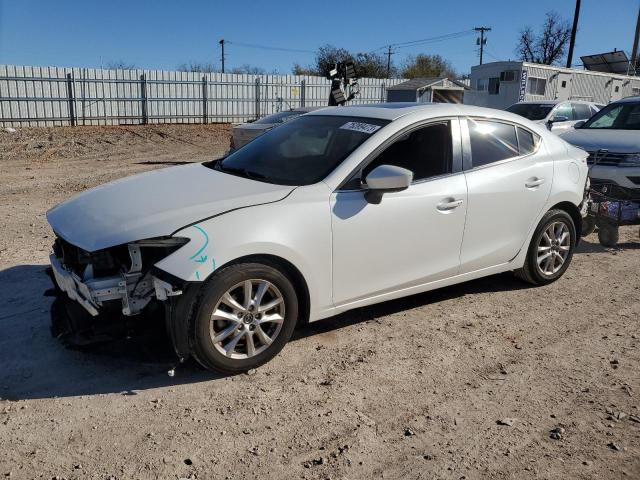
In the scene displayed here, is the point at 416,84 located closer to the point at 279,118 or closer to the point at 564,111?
the point at 564,111

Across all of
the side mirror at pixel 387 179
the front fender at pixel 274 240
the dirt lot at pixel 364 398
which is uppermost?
the side mirror at pixel 387 179

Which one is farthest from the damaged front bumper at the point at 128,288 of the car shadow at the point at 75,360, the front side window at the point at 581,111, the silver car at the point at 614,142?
the front side window at the point at 581,111

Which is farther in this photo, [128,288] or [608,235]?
[608,235]

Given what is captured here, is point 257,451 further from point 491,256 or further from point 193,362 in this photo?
point 491,256

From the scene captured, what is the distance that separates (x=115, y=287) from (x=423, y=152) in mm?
2439

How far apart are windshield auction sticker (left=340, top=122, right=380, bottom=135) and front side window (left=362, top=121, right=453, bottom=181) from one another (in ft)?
0.64

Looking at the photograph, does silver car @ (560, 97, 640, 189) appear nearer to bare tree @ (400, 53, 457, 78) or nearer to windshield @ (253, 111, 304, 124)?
windshield @ (253, 111, 304, 124)

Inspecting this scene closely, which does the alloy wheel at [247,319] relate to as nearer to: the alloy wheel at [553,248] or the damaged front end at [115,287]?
the damaged front end at [115,287]

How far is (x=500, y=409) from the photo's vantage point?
336cm

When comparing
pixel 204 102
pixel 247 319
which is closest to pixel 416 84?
pixel 204 102

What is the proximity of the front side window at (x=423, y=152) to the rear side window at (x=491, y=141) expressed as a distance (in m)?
0.28

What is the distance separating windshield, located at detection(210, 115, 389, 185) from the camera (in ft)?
13.4

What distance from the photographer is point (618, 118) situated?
29.6 feet

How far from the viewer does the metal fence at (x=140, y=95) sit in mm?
20266
